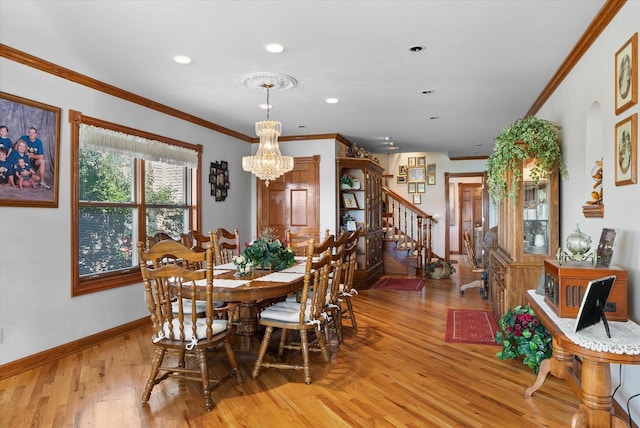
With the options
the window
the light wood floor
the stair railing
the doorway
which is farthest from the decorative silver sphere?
the doorway

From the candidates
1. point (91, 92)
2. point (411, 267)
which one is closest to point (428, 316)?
point (411, 267)

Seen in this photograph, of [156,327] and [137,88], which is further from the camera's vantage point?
[137,88]

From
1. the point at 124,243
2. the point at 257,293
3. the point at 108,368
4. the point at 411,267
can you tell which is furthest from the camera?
the point at 411,267

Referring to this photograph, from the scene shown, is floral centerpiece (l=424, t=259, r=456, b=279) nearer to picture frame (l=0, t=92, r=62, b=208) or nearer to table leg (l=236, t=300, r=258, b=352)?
table leg (l=236, t=300, r=258, b=352)

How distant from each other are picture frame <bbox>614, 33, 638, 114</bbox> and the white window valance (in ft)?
14.1

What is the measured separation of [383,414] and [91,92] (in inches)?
151

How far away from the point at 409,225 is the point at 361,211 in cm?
247

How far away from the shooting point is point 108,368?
346 cm

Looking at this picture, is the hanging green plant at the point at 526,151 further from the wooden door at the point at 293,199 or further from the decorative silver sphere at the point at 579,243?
the wooden door at the point at 293,199

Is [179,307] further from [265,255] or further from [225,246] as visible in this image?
[225,246]

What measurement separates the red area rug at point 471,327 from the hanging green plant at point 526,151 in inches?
56.5

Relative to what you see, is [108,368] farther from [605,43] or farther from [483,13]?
A: [605,43]

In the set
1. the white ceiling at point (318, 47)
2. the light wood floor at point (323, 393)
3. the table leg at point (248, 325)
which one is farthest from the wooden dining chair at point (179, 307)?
the white ceiling at point (318, 47)

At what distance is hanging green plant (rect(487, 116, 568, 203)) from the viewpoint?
3.70 meters
